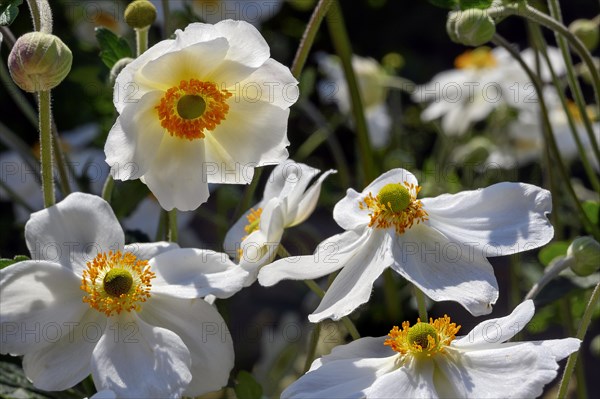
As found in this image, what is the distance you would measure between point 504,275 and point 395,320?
43.0 inches

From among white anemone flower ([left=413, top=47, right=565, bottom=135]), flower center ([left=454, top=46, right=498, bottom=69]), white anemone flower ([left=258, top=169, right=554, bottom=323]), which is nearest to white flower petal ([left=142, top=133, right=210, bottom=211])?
white anemone flower ([left=258, top=169, right=554, bottom=323])

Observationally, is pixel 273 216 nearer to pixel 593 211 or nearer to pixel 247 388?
pixel 247 388

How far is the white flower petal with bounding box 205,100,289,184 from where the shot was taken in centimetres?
Answer: 78

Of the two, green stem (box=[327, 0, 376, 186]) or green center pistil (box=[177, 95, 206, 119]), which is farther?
green stem (box=[327, 0, 376, 186])

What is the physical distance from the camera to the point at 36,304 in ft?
2.34

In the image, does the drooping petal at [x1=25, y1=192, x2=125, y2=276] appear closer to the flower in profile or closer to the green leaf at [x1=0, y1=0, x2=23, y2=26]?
the green leaf at [x1=0, y1=0, x2=23, y2=26]

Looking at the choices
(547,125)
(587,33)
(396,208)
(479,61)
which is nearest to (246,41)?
(396,208)

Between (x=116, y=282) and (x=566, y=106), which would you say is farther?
(x=566, y=106)

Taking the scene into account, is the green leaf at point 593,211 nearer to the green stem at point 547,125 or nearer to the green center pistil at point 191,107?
the green stem at point 547,125

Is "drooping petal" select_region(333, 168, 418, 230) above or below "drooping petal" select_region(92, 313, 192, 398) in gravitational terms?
above

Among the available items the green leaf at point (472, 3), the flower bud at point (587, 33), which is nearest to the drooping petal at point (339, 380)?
Result: the green leaf at point (472, 3)

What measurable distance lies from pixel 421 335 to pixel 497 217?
12cm

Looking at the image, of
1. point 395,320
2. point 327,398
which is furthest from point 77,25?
point 327,398

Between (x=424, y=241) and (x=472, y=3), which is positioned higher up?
(x=472, y=3)
